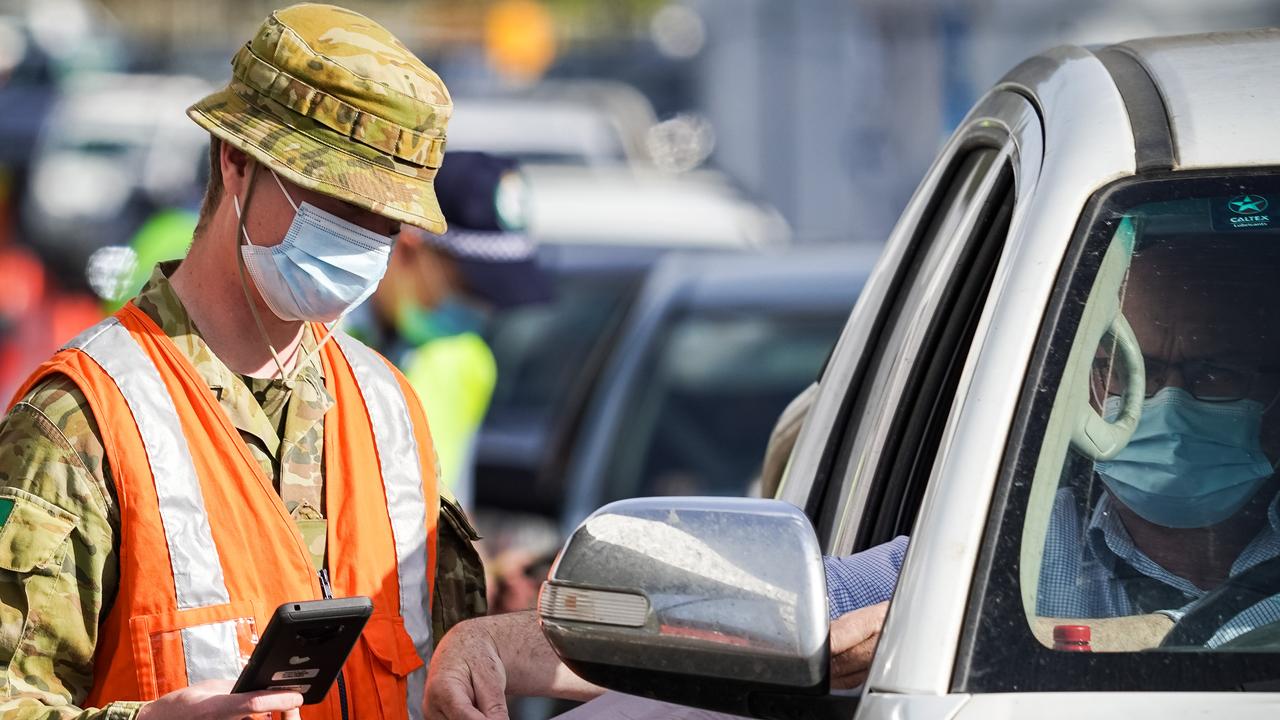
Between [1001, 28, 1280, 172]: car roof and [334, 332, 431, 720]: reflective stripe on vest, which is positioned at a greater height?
[1001, 28, 1280, 172]: car roof

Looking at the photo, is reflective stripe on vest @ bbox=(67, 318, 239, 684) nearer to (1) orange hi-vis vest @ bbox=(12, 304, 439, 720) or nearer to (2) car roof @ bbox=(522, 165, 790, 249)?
(1) orange hi-vis vest @ bbox=(12, 304, 439, 720)

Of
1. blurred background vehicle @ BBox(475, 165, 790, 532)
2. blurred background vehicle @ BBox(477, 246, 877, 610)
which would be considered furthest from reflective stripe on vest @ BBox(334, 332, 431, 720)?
blurred background vehicle @ BBox(475, 165, 790, 532)

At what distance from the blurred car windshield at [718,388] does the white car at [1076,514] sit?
184 inches

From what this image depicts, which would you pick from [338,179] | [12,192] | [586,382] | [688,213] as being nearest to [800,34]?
[688,213]

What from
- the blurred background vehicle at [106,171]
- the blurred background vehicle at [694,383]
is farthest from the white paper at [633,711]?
the blurred background vehicle at [106,171]

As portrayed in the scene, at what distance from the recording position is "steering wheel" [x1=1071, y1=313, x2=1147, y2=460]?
6.25ft

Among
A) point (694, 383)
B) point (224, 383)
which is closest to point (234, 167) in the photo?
point (224, 383)

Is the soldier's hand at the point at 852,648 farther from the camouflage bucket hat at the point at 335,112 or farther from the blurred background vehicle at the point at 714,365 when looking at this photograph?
the blurred background vehicle at the point at 714,365

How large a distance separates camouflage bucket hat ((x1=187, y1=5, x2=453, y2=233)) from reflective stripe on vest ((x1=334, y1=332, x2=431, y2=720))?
0.31 metres

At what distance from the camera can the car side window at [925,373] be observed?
7.98ft

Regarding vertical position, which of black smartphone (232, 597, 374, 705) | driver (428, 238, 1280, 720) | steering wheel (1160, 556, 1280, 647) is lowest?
black smartphone (232, 597, 374, 705)

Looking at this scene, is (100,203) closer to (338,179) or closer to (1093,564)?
(338,179)

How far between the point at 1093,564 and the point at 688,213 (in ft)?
28.0

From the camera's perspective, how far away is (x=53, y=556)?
83.8 inches
